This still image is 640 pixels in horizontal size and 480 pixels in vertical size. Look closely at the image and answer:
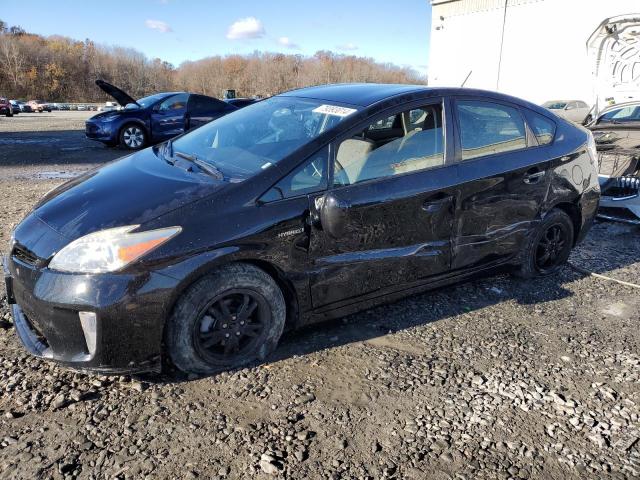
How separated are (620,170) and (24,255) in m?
6.28

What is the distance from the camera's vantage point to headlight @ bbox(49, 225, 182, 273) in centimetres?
252

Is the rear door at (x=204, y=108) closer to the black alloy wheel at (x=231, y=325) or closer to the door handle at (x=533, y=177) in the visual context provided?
the door handle at (x=533, y=177)

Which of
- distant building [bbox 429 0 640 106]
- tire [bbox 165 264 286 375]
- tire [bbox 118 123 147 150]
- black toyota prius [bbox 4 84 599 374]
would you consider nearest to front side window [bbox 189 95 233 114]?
tire [bbox 118 123 147 150]

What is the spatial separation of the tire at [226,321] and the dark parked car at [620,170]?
4828mm

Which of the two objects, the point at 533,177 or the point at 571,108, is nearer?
the point at 533,177

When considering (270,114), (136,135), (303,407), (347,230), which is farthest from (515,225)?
(136,135)

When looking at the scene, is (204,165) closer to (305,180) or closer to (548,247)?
(305,180)

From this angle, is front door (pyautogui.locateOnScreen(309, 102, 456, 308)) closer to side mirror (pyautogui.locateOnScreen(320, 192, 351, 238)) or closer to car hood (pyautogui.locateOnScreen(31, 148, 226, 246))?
side mirror (pyautogui.locateOnScreen(320, 192, 351, 238))

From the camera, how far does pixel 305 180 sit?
119 inches

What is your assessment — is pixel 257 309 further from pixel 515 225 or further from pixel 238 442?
pixel 515 225

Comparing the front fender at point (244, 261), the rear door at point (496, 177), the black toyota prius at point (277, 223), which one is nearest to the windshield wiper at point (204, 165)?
the black toyota prius at point (277, 223)

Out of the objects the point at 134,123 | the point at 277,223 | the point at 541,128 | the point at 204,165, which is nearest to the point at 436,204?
the point at 277,223

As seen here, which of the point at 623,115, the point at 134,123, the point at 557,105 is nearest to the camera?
the point at 623,115

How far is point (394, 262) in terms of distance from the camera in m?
3.34
